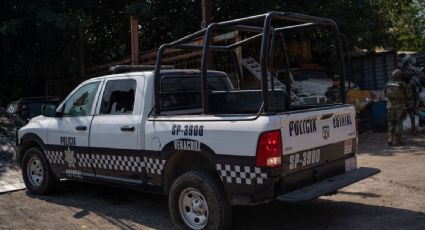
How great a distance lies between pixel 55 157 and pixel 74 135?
0.67 m

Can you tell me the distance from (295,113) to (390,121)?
759 centimetres

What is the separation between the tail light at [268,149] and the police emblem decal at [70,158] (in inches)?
128

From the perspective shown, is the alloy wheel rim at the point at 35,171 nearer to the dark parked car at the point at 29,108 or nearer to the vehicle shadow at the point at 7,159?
the vehicle shadow at the point at 7,159

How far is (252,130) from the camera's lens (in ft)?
15.6

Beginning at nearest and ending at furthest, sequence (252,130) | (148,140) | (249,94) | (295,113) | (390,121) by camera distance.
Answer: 1. (252,130)
2. (295,113)
3. (148,140)
4. (249,94)
5. (390,121)

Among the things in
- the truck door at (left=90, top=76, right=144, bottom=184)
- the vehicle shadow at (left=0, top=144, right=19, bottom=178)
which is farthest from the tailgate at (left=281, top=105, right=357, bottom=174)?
the vehicle shadow at (left=0, top=144, right=19, bottom=178)

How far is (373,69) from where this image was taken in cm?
2067

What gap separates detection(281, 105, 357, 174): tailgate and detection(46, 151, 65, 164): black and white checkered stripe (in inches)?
144

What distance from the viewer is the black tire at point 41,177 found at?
7.61m

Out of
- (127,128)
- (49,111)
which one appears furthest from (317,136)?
(49,111)

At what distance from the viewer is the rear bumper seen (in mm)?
4840

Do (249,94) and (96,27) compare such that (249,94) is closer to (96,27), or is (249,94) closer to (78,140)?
(78,140)

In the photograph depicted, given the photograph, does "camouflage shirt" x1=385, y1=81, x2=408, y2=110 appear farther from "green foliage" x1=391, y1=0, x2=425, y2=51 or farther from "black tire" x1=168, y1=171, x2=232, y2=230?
"green foliage" x1=391, y1=0, x2=425, y2=51

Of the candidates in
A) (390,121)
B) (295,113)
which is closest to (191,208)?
(295,113)
